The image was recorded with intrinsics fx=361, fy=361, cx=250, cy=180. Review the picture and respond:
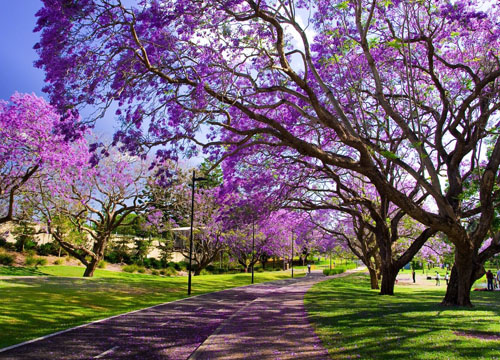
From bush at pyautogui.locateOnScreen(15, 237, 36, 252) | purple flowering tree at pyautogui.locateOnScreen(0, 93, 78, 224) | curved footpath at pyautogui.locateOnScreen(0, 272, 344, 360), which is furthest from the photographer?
bush at pyautogui.locateOnScreen(15, 237, 36, 252)

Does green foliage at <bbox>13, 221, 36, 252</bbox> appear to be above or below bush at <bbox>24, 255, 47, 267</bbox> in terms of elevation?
above

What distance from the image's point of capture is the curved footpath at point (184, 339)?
6832 millimetres

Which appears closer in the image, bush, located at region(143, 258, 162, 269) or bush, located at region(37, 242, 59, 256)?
bush, located at region(37, 242, 59, 256)

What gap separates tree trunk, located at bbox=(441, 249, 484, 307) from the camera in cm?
1143

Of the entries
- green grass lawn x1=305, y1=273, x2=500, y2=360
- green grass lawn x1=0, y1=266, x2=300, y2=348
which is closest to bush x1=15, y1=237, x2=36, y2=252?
green grass lawn x1=0, y1=266, x2=300, y2=348

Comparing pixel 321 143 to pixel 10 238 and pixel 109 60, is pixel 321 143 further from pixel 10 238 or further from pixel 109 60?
pixel 10 238

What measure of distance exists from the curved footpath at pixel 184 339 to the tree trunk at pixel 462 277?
17.1 feet

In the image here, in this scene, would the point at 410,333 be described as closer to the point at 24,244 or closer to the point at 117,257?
the point at 24,244

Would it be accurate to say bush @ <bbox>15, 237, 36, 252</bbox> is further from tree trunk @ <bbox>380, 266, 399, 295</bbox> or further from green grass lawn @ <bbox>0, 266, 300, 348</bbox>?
tree trunk @ <bbox>380, 266, 399, 295</bbox>

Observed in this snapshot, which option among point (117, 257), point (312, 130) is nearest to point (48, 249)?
point (117, 257)

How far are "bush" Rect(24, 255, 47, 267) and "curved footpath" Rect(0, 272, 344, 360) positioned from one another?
2322cm

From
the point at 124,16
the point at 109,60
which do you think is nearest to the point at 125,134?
the point at 109,60

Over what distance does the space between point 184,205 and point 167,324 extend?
18.3m

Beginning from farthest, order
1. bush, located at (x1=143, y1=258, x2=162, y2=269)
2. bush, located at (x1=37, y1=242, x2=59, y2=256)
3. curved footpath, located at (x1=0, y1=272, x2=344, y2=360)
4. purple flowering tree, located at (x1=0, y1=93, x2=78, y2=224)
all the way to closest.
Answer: bush, located at (x1=143, y1=258, x2=162, y2=269), bush, located at (x1=37, y1=242, x2=59, y2=256), purple flowering tree, located at (x1=0, y1=93, x2=78, y2=224), curved footpath, located at (x1=0, y1=272, x2=344, y2=360)
